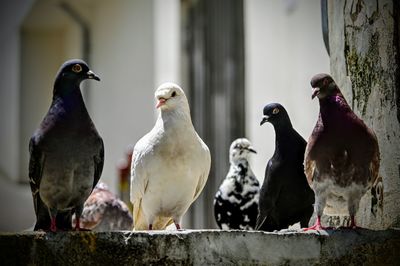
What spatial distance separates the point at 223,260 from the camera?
5500 mm

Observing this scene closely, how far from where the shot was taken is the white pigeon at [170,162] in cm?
616

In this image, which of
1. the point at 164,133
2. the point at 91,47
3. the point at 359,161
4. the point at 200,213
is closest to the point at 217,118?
the point at 200,213

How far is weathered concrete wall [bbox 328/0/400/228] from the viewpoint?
589 centimetres

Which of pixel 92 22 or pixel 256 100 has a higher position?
pixel 92 22

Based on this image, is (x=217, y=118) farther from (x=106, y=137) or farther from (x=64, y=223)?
(x=64, y=223)

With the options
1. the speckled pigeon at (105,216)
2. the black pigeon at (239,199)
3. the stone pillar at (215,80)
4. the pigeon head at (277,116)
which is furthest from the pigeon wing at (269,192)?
the stone pillar at (215,80)

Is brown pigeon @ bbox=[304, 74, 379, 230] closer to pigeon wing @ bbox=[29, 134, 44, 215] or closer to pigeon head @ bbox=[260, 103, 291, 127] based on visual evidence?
pigeon head @ bbox=[260, 103, 291, 127]

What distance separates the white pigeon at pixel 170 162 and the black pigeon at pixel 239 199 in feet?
2.08

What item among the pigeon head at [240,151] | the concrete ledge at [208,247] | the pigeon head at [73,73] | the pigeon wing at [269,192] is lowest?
the concrete ledge at [208,247]

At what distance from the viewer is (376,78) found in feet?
19.9

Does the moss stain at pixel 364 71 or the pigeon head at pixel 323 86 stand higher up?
the moss stain at pixel 364 71

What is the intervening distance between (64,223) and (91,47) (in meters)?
10.5

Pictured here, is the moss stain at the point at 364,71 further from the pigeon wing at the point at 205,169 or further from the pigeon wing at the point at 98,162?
the pigeon wing at the point at 98,162

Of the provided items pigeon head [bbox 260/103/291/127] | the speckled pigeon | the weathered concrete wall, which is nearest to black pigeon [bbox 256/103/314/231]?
pigeon head [bbox 260/103/291/127]
